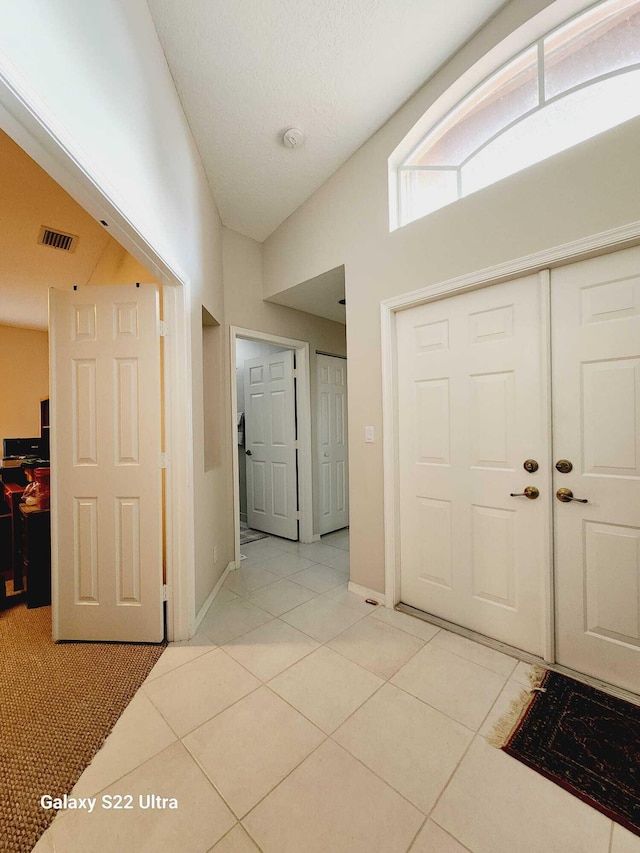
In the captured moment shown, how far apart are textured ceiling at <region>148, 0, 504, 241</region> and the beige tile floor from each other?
3.14 metres

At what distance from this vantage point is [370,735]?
1.37 meters

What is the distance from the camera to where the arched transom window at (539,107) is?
1.58m

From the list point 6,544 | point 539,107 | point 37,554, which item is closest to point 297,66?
point 539,107

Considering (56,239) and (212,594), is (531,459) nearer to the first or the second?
(212,594)

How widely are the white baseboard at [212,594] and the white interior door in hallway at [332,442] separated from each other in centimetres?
111

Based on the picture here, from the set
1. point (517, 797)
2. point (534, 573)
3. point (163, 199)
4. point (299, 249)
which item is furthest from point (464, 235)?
point (517, 797)

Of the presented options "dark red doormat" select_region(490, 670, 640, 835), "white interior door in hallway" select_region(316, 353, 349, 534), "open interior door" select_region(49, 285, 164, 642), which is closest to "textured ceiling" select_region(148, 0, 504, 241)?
"open interior door" select_region(49, 285, 164, 642)

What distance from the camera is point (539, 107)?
178 cm

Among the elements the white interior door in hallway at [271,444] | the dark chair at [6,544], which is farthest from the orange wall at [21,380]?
the white interior door in hallway at [271,444]

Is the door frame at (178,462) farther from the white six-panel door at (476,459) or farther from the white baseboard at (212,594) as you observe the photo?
the white six-panel door at (476,459)

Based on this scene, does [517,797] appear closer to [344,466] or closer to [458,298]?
[458,298]

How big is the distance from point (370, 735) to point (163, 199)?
2624mm

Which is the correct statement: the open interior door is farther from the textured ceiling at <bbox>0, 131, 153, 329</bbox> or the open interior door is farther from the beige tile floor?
the textured ceiling at <bbox>0, 131, 153, 329</bbox>

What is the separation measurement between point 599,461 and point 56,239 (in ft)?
12.7
